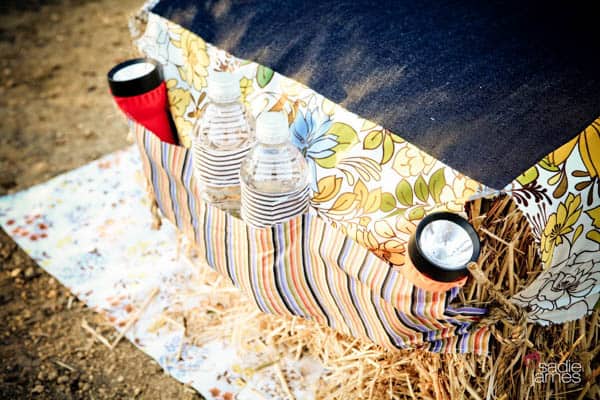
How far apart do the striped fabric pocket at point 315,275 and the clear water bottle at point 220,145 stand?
1.3 inches

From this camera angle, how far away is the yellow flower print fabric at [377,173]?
33.6 inches

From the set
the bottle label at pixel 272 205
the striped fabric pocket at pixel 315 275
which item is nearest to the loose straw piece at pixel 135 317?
the striped fabric pocket at pixel 315 275

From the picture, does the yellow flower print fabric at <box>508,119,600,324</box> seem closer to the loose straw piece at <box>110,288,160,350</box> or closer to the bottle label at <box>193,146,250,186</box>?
the bottle label at <box>193,146,250,186</box>

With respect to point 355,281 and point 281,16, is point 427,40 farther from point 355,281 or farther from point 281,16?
point 355,281

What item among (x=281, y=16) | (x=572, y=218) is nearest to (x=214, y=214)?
(x=281, y=16)

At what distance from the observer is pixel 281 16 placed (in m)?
1.22

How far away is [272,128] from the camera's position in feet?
3.03

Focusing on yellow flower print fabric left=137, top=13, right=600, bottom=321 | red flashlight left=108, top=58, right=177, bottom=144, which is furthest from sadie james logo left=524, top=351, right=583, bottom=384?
red flashlight left=108, top=58, right=177, bottom=144

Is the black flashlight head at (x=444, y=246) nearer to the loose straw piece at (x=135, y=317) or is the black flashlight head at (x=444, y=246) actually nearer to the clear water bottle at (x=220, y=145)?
the clear water bottle at (x=220, y=145)

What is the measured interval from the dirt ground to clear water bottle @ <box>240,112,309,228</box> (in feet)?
2.09

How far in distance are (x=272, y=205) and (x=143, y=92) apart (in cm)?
49

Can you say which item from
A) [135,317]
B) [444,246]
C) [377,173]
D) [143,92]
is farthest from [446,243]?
[135,317]

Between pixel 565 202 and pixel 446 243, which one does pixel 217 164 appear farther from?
pixel 565 202

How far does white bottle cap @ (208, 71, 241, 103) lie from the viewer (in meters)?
1.02
